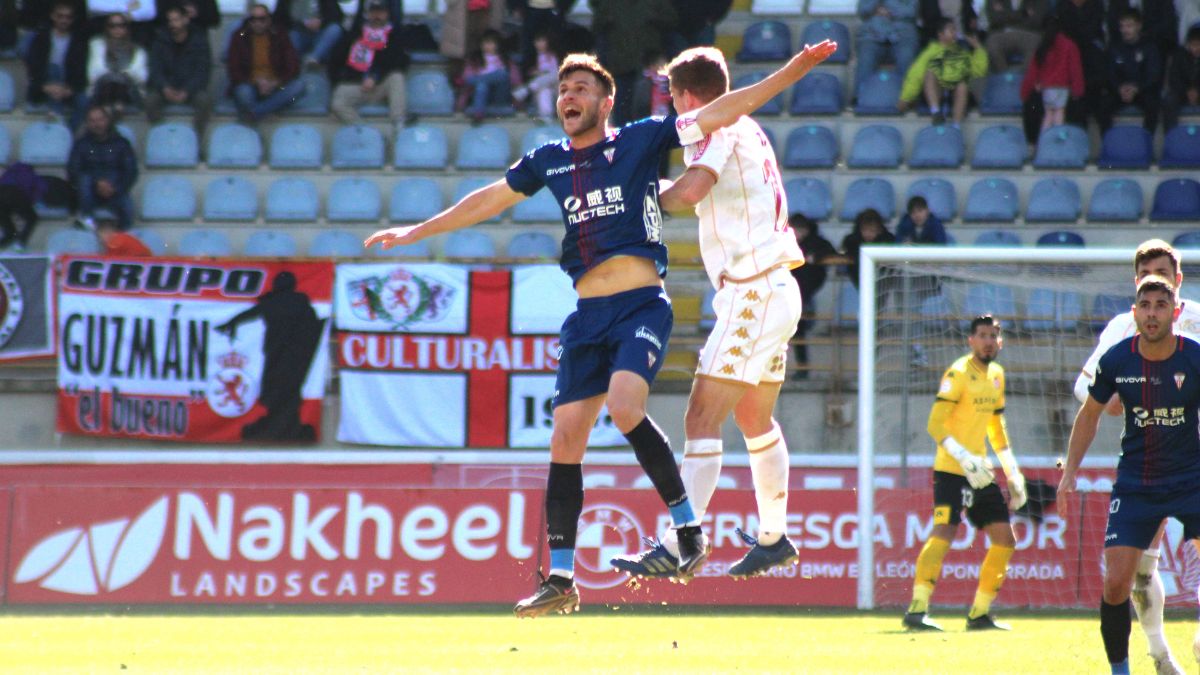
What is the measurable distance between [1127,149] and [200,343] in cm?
1042

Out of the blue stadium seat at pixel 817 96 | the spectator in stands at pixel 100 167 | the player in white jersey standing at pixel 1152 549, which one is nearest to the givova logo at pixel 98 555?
the spectator in stands at pixel 100 167

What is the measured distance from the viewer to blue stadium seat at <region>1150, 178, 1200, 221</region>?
1662cm

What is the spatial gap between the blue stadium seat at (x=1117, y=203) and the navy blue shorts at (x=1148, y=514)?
34.3ft

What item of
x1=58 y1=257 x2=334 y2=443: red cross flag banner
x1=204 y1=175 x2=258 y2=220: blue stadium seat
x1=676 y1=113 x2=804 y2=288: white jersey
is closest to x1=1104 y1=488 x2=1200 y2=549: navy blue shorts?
x1=676 y1=113 x2=804 y2=288: white jersey

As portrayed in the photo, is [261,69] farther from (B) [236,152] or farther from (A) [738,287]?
(A) [738,287]

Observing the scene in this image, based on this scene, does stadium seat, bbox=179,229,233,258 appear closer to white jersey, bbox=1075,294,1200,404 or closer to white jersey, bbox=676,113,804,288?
white jersey, bbox=676,113,804,288

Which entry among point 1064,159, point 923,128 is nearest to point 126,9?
point 923,128

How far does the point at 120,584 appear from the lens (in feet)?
43.4

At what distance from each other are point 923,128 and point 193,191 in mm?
8460

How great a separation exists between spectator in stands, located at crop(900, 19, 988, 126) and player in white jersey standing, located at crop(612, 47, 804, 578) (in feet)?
36.1

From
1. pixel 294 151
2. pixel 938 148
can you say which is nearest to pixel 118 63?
pixel 294 151

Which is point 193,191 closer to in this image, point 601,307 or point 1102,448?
point 1102,448

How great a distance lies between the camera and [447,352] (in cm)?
1512

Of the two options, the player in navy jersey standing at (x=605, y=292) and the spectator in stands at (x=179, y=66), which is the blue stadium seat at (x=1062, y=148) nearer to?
the spectator in stands at (x=179, y=66)
